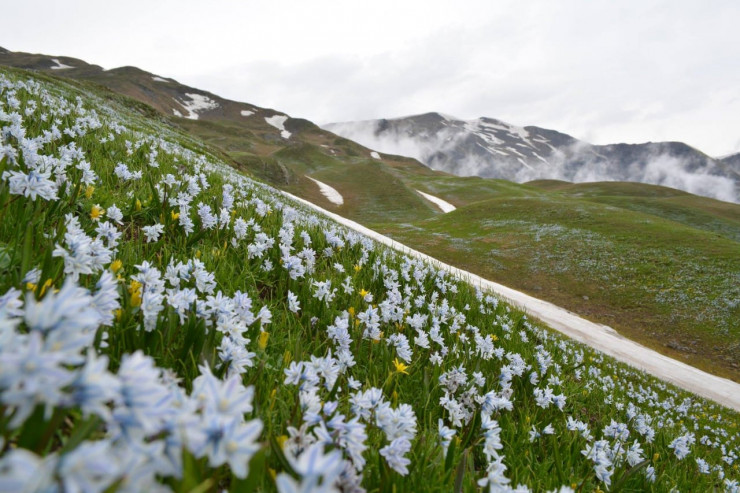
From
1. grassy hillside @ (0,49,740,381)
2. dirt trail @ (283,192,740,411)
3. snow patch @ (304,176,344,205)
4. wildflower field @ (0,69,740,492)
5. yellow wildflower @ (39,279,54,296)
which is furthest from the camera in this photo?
snow patch @ (304,176,344,205)

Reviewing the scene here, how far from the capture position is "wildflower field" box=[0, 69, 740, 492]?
84 centimetres

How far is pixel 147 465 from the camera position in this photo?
0.79 meters

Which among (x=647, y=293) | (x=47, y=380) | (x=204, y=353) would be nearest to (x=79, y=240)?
(x=204, y=353)

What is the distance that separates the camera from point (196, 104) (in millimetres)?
162500

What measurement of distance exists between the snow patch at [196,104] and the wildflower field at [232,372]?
171321mm

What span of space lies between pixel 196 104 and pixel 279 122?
35587 millimetres

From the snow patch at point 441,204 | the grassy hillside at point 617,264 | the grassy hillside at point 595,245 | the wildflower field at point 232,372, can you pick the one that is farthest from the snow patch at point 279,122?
the wildflower field at point 232,372

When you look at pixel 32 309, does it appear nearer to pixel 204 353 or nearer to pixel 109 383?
pixel 109 383

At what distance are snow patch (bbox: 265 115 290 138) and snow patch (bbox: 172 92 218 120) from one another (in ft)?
78.5

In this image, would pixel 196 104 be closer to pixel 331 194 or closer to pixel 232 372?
pixel 331 194

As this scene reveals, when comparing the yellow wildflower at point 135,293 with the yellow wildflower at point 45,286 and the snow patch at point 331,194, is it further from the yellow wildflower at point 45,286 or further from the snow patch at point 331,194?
the snow patch at point 331,194

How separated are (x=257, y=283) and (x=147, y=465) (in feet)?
11.8

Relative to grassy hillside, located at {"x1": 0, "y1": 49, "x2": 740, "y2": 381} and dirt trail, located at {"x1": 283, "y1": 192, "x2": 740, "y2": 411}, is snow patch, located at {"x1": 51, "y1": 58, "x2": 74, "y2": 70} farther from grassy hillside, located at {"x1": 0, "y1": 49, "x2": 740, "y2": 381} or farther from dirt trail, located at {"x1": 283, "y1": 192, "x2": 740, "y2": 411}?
dirt trail, located at {"x1": 283, "y1": 192, "x2": 740, "y2": 411}

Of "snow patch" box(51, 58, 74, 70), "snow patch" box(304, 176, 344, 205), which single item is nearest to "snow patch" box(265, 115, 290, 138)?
"snow patch" box(51, 58, 74, 70)
